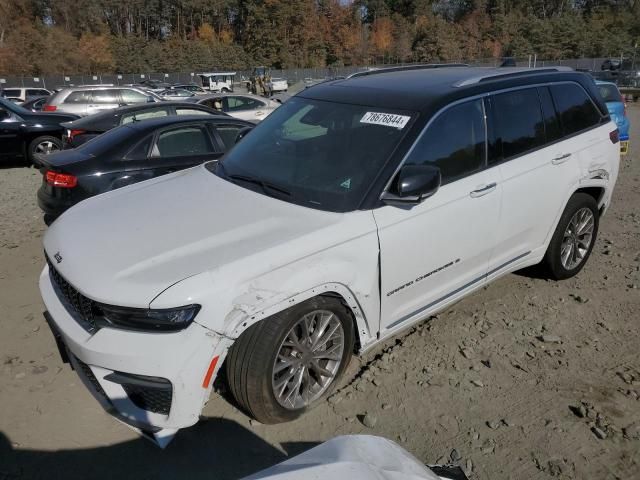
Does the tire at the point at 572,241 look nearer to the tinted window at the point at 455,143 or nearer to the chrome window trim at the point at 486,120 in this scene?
the chrome window trim at the point at 486,120

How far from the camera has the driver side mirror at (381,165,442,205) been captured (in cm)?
299

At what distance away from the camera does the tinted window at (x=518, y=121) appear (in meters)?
3.81

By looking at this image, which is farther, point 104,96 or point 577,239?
point 104,96

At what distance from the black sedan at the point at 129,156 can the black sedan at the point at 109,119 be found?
2.35 m

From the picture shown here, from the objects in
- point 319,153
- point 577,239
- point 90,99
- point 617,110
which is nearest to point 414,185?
point 319,153

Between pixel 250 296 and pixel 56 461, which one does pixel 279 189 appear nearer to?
pixel 250 296

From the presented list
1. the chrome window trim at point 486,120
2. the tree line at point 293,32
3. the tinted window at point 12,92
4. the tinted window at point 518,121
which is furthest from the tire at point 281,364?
the tree line at point 293,32

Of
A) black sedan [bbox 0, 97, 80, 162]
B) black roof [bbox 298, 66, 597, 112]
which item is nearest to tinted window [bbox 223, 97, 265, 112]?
black sedan [bbox 0, 97, 80, 162]

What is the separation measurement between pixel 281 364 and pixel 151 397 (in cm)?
69

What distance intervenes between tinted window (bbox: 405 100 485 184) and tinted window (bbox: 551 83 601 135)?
110 centimetres

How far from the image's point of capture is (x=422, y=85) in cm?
372

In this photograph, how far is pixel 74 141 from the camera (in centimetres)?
839

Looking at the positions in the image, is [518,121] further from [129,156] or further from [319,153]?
[129,156]

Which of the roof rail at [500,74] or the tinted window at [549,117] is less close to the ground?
the roof rail at [500,74]
